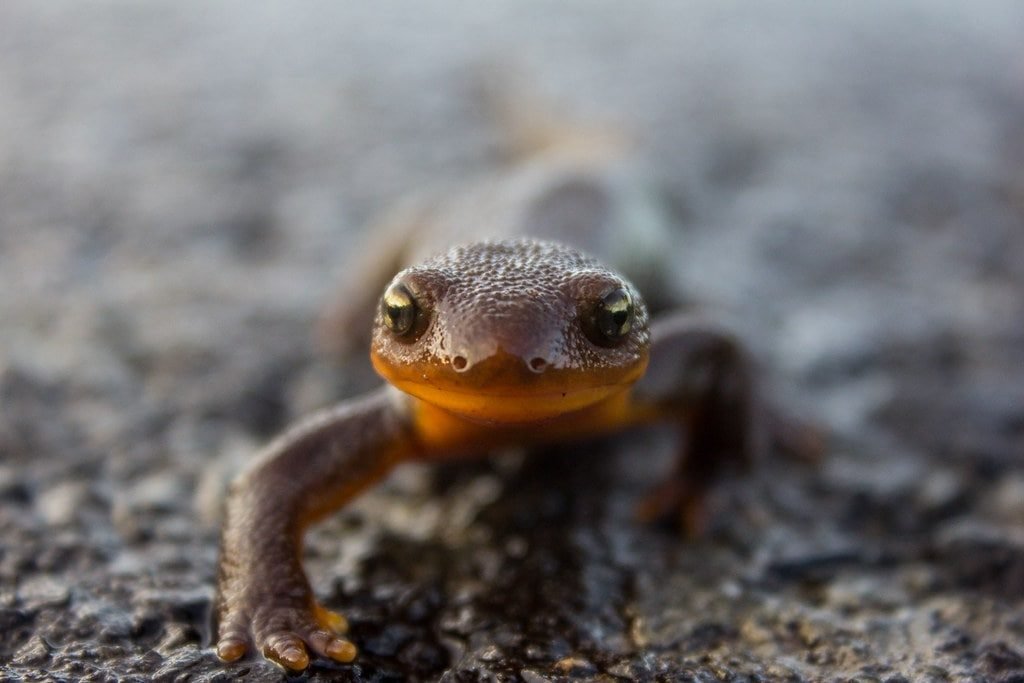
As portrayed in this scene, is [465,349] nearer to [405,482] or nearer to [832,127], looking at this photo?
[405,482]

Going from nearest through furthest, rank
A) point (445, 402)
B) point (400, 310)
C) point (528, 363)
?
1. point (528, 363)
2. point (445, 402)
3. point (400, 310)

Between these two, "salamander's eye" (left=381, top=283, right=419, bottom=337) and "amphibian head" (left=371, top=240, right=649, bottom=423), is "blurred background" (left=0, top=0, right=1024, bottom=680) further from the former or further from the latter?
"salamander's eye" (left=381, top=283, right=419, bottom=337)

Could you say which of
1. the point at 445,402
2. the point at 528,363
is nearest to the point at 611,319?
the point at 528,363

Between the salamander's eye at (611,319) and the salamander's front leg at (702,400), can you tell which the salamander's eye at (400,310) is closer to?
the salamander's eye at (611,319)

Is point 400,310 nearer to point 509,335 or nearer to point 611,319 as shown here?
point 509,335

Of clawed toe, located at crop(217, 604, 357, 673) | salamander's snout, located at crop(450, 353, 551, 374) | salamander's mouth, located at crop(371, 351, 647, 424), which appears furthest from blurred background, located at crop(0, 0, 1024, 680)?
salamander's snout, located at crop(450, 353, 551, 374)

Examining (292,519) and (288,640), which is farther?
(292,519)
